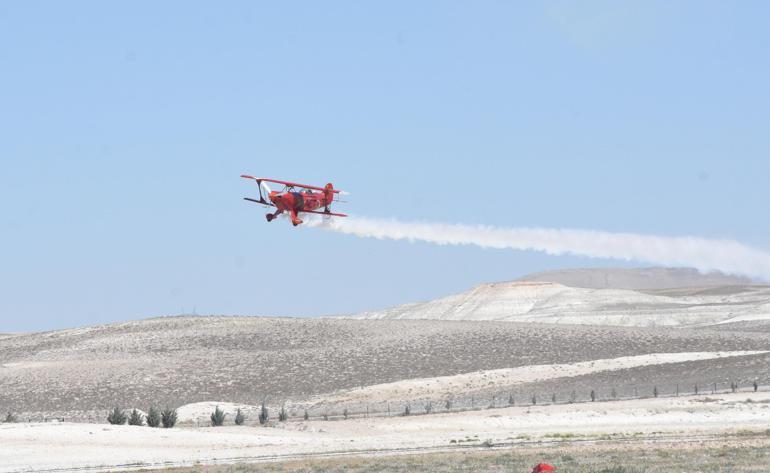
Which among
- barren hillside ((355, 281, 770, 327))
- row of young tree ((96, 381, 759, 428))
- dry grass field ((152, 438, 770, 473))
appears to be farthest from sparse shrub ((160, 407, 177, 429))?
barren hillside ((355, 281, 770, 327))

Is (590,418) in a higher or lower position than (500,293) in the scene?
lower

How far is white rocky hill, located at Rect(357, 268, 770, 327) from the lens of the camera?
430 ft

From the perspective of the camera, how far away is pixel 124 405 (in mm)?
75625

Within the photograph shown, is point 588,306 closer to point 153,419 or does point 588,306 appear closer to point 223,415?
point 223,415

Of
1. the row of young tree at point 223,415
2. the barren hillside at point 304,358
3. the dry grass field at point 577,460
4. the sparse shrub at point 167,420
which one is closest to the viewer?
the dry grass field at point 577,460

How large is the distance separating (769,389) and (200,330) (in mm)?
57234

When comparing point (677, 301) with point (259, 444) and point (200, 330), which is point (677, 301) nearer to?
point (200, 330)

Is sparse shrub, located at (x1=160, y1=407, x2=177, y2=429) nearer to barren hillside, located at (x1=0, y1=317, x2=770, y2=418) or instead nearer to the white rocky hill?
barren hillside, located at (x1=0, y1=317, x2=770, y2=418)

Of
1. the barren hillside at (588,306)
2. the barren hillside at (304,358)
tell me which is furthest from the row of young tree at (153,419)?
the barren hillside at (588,306)

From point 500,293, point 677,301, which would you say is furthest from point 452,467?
point 500,293

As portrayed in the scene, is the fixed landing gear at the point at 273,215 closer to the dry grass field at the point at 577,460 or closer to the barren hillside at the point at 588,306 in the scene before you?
the dry grass field at the point at 577,460

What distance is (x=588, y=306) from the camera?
499ft

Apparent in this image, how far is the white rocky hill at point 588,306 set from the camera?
131 meters

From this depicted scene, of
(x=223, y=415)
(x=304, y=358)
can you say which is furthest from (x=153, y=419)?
(x=304, y=358)
